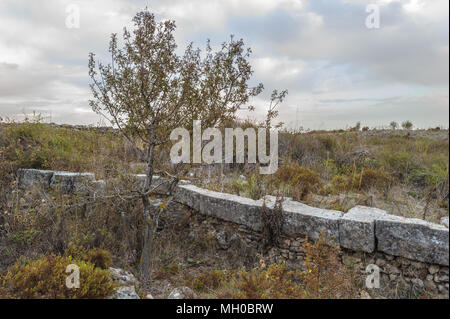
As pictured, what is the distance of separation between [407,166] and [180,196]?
373cm

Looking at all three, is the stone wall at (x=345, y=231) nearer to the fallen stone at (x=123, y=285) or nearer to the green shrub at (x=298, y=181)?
the green shrub at (x=298, y=181)

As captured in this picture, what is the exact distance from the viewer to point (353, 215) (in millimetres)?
3383

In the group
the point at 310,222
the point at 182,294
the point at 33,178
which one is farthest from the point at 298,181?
the point at 33,178

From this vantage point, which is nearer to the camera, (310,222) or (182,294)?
(182,294)

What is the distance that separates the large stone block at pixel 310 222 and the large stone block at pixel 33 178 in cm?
457

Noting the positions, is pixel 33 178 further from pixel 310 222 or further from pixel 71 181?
pixel 310 222

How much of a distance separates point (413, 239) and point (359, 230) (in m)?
0.52

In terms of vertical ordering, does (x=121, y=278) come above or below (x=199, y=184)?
below

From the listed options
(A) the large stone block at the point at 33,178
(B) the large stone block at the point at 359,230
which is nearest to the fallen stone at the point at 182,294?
(B) the large stone block at the point at 359,230

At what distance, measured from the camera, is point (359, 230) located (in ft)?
10.4

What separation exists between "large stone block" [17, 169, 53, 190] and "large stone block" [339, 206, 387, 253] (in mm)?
5269

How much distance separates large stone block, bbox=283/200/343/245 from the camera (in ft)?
11.0

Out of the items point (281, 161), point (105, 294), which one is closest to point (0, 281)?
point (105, 294)
